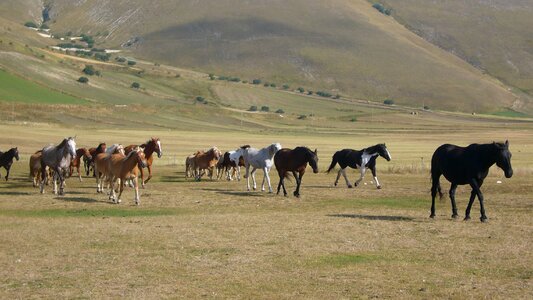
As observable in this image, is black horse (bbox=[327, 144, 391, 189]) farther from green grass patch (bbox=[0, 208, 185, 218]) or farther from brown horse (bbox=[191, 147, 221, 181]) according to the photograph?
green grass patch (bbox=[0, 208, 185, 218])

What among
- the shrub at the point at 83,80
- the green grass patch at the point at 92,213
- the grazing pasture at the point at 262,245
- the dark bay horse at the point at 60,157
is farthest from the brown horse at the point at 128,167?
the shrub at the point at 83,80

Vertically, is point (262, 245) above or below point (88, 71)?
below

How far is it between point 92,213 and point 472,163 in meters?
12.9

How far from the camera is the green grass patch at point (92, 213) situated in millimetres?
25016

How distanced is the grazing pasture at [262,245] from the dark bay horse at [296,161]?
3.53 ft

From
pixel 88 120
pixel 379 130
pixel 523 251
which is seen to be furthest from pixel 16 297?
pixel 379 130

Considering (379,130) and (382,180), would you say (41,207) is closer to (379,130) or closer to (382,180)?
(382,180)

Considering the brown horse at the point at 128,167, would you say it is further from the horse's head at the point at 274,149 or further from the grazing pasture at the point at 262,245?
the horse's head at the point at 274,149

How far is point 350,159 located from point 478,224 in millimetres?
14063

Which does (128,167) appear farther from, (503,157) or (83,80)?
(83,80)

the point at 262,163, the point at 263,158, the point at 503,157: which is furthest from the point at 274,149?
the point at 503,157

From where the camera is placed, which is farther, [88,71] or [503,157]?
[88,71]

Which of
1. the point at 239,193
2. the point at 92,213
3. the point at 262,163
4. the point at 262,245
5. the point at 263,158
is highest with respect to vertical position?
the point at 263,158

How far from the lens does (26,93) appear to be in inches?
4518
